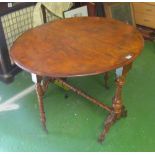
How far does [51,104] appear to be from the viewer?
90.0 inches

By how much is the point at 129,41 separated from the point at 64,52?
17.7 inches

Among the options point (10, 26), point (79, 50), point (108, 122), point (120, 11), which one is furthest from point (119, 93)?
point (120, 11)

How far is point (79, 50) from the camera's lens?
1743mm

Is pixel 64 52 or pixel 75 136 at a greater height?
pixel 64 52

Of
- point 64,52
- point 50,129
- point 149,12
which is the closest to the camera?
point 64,52

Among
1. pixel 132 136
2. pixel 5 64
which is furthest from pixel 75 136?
pixel 5 64

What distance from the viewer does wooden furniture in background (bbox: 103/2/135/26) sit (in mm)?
3213

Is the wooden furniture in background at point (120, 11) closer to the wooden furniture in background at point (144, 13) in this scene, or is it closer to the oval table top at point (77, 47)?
the wooden furniture in background at point (144, 13)

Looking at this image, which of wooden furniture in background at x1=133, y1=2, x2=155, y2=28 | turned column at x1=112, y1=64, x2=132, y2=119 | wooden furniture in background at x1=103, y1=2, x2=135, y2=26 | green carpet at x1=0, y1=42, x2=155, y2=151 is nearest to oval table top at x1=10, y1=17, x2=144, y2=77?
turned column at x1=112, y1=64, x2=132, y2=119

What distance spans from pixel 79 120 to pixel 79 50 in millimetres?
634

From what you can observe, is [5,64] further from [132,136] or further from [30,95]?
[132,136]

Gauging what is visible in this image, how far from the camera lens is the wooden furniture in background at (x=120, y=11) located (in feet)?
10.5

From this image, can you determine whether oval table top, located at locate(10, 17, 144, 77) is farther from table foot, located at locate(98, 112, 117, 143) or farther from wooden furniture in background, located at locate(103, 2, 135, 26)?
wooden furniture in background, located at locate(103, 2, 135, 26)

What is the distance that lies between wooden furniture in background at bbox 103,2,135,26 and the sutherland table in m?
1.12
